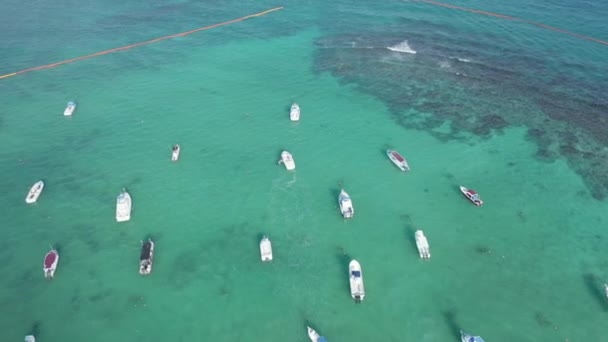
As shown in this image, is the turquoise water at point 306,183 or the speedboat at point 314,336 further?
the turquoise water at point 306,183

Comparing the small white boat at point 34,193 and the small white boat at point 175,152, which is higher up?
the small white boat at point 175,152

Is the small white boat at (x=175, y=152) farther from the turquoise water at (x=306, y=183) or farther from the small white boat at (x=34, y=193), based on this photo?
the small white boat at (x=34, y=193)

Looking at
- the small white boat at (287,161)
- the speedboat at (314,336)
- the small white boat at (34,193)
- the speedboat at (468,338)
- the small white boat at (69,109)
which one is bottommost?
the speedboat at (314,336)

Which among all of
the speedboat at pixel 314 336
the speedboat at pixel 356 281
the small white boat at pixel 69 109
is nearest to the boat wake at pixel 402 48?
the speedboat at pixel 356 281

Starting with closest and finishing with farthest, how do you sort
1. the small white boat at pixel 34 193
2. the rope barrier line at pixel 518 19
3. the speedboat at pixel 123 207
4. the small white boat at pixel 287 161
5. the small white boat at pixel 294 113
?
1. the speedboat at pixel 123 207
2. the small white boat at pixel 34 193
3. the small white boat at pixel 287 161
4. the small white boat at pixel 294 113
5. the rope barrier line at pixel 518 19

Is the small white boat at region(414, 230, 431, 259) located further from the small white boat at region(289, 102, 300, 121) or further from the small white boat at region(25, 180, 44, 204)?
the small white boat at region(25, 180, 44, 204)

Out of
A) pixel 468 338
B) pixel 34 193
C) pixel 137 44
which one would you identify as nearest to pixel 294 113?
pixel 34 193

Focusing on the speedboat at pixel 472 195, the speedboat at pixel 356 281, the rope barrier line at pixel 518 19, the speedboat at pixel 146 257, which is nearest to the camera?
the speedboat at pixel 356 281
